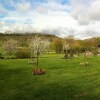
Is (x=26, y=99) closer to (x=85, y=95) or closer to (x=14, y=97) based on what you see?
(x=14, y=97)

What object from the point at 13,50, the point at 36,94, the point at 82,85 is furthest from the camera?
the point at 13,50

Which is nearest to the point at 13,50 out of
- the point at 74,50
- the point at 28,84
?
the point at 74,50

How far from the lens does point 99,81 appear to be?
41688 mm

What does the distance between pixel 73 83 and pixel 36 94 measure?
9.29m

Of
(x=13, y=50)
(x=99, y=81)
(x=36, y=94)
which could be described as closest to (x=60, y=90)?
(x=36, y=94)

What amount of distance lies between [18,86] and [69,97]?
1127cm

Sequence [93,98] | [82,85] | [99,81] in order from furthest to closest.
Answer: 1. [99,81]
2. [82,85]
3. [93,98]

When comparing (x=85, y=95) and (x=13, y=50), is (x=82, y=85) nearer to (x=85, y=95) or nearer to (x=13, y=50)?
(x=85, y=95)

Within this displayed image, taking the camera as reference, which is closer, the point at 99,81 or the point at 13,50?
the point at 99,81

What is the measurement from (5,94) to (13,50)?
328 ft

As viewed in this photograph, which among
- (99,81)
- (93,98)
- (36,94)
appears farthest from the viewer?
(99,81)

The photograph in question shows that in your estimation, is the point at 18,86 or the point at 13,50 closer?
the point at 18,86

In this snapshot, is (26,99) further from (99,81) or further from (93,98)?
(99,81)

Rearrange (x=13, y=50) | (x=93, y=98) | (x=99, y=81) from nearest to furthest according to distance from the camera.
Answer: (x=93, y=98) → (x=99, y=81) → (x=13, y=50)
